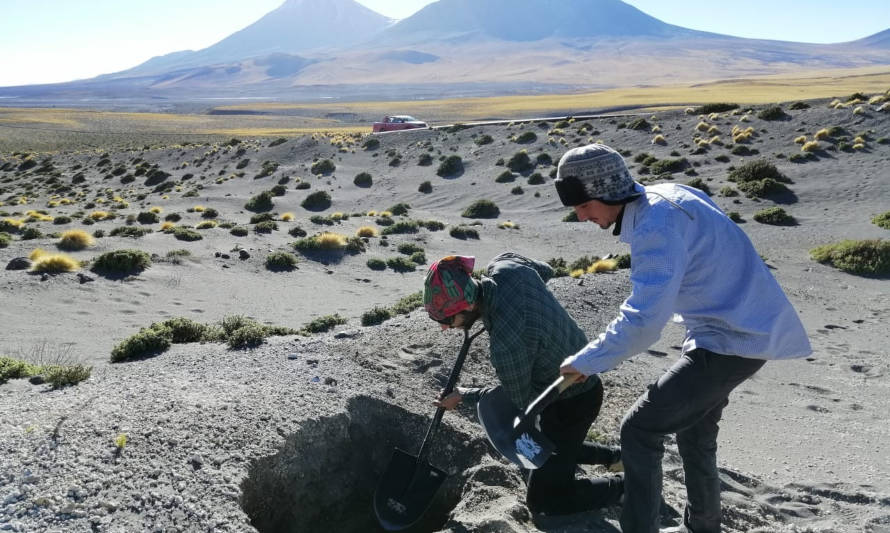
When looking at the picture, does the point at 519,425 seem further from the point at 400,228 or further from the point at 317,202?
the point at 317,202

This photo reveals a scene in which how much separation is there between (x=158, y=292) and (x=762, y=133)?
2542 centimetres

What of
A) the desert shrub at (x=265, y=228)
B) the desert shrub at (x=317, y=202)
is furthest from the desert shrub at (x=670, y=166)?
the desert shrub at (x=265, y=228)

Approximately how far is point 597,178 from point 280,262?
13.1 meters

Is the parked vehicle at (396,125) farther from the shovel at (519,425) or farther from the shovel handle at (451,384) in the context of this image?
the shovel at (519,425)

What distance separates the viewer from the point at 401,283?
14789 mm

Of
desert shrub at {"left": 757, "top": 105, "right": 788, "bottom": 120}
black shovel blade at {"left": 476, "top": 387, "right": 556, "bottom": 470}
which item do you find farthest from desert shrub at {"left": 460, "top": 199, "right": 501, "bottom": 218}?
black shovel blade at {"left": 476, "top": 387, "right": 556, "bottom": 470}

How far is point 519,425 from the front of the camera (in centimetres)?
330

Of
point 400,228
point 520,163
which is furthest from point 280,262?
point 520,163

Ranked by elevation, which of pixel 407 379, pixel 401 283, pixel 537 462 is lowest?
pixel 401 283

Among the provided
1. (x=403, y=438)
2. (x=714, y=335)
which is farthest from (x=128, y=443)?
(x=714, y=335)

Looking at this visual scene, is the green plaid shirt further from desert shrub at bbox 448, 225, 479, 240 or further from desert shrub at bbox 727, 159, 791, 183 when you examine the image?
desert shrub at bbox 727, 159, 791, 183

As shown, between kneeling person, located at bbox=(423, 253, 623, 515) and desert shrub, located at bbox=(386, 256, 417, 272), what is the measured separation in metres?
12.0

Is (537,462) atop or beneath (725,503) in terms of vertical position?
atop

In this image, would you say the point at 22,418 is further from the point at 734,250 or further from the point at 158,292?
the point at 158,292
